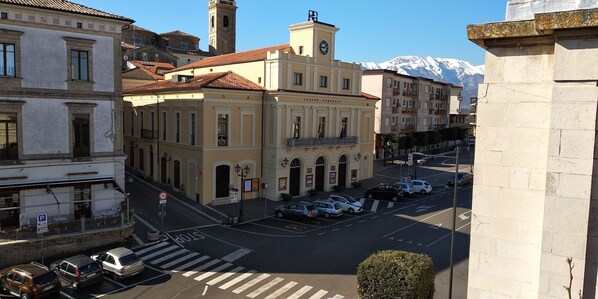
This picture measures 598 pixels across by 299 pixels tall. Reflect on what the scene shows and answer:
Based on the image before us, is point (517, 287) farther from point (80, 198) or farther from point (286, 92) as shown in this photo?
point (286, 92)

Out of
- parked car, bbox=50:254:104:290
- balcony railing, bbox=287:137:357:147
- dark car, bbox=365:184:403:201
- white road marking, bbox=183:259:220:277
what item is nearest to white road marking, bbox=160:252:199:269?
white road marking, bbox=183:259:220:277

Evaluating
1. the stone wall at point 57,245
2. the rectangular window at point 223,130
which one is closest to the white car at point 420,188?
the rectangular window at point 223,130

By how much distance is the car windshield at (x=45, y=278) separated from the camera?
62.5 feet

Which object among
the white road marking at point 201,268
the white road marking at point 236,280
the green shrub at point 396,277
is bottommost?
the white road marking at point 201,268

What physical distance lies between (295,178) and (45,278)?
26692 mm

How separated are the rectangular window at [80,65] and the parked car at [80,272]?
12089 millimetres

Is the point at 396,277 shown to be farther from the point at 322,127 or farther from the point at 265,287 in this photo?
the point at 322,127

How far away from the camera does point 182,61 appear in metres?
84.4

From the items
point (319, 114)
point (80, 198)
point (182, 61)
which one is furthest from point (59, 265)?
point (182, 61)

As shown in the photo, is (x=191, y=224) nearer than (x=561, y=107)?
No

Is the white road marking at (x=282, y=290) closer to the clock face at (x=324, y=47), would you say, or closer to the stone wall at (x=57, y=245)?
the stone wall at (x=57, y=245)

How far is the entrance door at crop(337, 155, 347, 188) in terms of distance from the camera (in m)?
48.3

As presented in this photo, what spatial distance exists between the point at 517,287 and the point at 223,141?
3425cm

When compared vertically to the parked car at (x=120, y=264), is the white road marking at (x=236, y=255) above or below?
below
